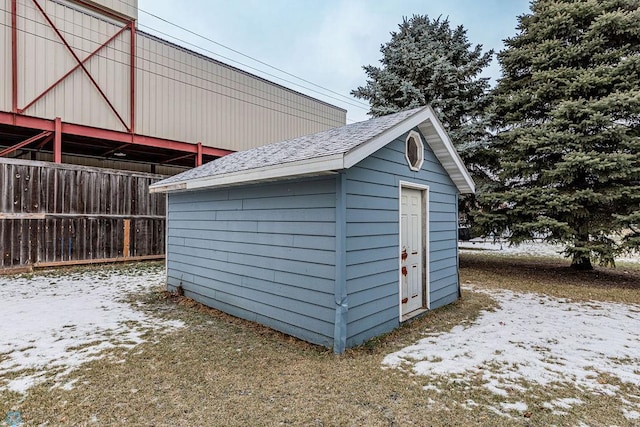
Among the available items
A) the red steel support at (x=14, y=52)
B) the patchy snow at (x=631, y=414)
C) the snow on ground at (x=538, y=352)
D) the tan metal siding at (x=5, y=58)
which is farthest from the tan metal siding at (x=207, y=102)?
the patchy snow at (x=631, y=414)

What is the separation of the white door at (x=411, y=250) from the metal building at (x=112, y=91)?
9.25 meters

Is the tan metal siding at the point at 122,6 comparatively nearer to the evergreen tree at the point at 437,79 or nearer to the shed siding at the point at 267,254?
the evergreen tree at the point at 437,79

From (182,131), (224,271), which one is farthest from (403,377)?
(182,131)

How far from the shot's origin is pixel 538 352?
352cm

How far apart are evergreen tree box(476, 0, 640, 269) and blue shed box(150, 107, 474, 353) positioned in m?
3.03

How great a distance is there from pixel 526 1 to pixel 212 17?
17.5 metres

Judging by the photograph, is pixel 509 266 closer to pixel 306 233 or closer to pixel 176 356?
pixel 306 233

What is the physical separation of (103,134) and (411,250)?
32.4ft

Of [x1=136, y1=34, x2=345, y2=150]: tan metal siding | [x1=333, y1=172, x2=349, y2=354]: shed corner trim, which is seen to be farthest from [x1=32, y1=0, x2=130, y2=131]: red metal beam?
[x1=333, y1=172, x2=349, y2=354]: shed corner trim

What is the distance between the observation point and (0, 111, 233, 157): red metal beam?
8609mm

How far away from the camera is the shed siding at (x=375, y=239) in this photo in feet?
11.8

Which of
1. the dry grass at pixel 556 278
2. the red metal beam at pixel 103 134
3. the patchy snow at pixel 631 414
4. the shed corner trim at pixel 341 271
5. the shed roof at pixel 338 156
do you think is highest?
Result: the red metal beam at pixel 103 134

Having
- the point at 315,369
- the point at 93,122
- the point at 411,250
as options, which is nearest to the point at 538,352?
the point at 411,250

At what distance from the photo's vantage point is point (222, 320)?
15.1 ft
